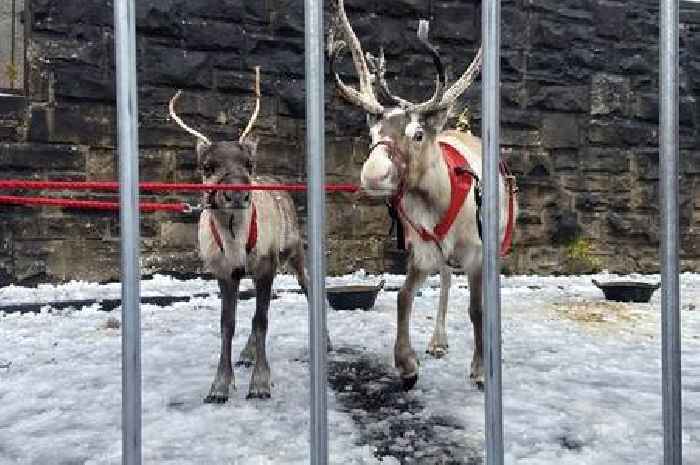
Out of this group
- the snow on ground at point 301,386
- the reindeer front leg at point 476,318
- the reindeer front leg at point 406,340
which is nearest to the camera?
the snow on ground at point 301,386

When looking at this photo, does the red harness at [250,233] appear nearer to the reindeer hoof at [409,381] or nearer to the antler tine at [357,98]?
the antler tine at [357,98]

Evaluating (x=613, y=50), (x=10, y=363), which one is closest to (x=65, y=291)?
(x=10, y=363)

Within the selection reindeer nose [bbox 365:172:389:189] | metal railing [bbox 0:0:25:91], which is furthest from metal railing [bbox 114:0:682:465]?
metal railing [bbox 0:0:25:91]

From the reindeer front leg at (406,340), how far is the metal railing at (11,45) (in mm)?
5145

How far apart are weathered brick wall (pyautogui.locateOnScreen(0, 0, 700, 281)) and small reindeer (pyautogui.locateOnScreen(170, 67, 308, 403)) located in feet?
12.6

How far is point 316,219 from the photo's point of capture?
1398 mm

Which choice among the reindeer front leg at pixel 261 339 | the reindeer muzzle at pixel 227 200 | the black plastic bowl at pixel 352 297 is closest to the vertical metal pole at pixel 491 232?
the reindeer muzzle at pixel 227 200

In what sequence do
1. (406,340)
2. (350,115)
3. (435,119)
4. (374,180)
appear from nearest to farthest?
(374,180) → (435,119) → (406,340) → (350,115)

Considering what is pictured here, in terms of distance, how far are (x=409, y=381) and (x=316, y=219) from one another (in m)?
2.25

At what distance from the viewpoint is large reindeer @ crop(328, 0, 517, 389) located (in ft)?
10.6

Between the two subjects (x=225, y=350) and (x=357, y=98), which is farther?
(x=357, y=98)

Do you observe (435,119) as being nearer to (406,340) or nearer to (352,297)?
(406,340)

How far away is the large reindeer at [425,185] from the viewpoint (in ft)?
10.6

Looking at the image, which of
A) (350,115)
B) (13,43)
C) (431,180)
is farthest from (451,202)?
(13,43)
